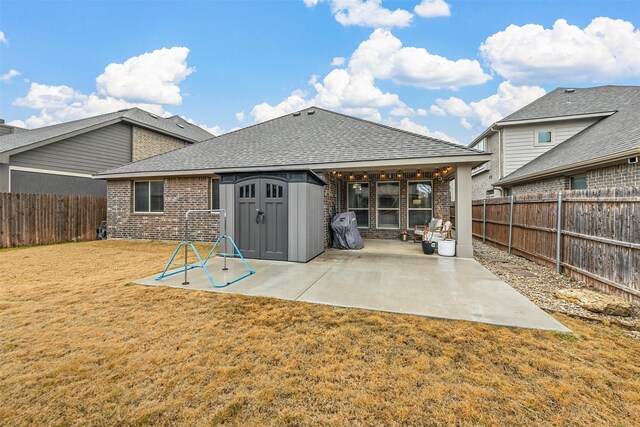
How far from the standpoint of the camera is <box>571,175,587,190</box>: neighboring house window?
816 centimetres

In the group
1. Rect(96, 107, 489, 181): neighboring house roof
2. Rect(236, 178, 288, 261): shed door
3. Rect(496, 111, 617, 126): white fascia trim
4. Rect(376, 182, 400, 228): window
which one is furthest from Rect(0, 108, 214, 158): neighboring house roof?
Rect(496, 111, 617, 126): white fascia trim

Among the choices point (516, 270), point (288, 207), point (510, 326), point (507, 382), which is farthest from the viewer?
point (288, 207)

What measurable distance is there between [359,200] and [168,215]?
713cm

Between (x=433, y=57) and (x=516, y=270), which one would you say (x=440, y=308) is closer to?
(x=516, y=270)

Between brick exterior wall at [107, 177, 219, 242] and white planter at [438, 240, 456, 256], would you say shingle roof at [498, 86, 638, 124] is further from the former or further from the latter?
brick exterior wall at [107, 177, 219, 242]

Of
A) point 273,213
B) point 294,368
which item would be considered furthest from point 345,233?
point 294,368

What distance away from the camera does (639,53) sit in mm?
11891

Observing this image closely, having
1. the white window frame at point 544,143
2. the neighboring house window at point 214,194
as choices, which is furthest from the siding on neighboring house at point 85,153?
the white window frame at point 544,143

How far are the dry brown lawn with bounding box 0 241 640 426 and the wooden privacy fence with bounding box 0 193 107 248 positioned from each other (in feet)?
24.3

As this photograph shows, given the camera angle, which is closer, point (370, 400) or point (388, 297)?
point (370, 400)

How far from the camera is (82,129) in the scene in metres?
11.6

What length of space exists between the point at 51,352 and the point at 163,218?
807 centimetres

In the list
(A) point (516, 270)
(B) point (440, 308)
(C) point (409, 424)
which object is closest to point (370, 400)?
(C) point (409, 424)

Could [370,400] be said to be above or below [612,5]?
below
